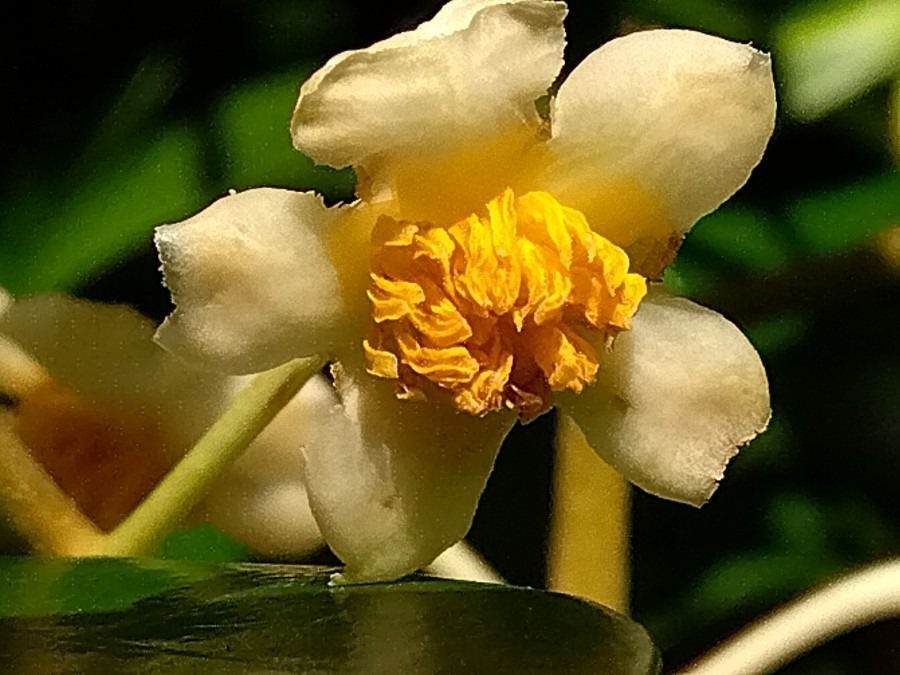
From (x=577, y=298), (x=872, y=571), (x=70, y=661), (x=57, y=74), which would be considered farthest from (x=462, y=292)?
(x=57, y=74)

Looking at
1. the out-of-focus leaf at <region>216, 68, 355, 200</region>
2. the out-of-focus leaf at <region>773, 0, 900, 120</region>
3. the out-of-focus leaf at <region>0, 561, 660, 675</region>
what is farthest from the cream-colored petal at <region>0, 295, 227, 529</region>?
the out-of-focus leaf at <region>773, 0, 900, 120</region>

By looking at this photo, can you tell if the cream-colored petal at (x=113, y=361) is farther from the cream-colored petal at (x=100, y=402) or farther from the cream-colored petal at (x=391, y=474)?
the cream-colored petal at (x=391, y=474)

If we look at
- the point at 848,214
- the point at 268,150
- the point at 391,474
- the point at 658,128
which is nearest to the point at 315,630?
the point at 391,474

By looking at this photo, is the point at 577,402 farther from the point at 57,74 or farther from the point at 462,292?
the point at 57,74

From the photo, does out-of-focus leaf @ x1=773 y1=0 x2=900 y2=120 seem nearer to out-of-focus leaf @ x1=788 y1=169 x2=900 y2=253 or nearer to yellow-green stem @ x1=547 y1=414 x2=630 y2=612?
out-of-focus leaf @ x1=788 y1=169 x2=900 y2=253

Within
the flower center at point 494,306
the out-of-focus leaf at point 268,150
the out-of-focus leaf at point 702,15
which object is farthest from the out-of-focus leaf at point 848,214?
the flower center at point 494,306

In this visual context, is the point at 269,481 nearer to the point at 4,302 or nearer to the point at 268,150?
the point at 4,302
